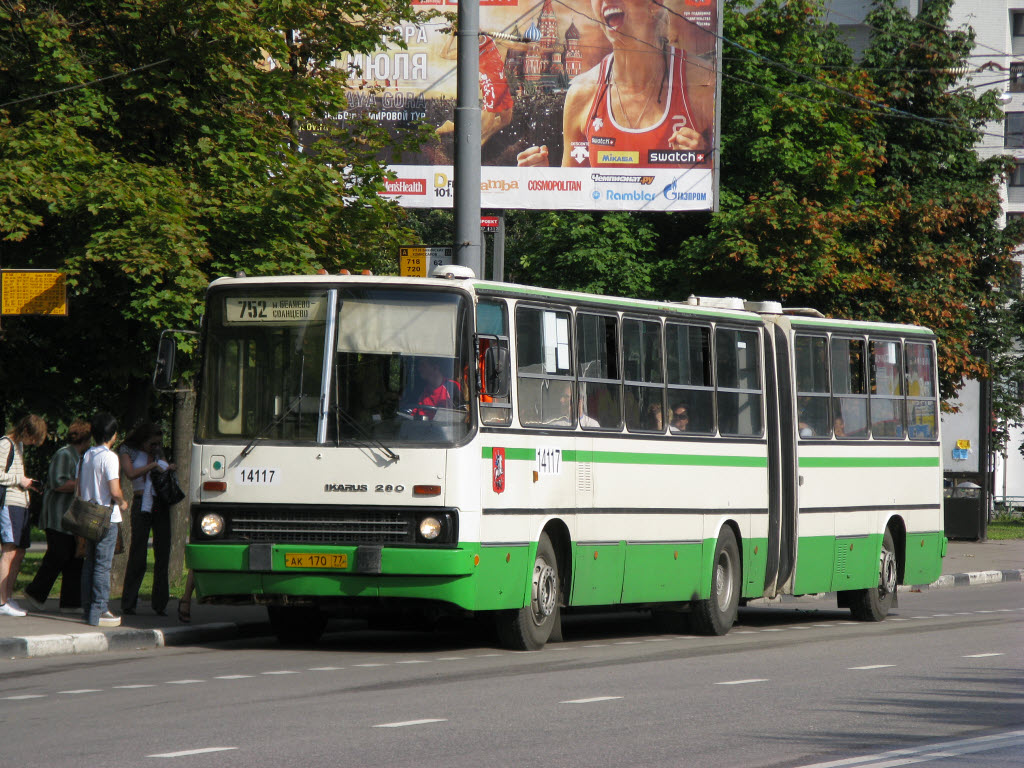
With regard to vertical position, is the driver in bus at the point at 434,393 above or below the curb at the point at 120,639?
above

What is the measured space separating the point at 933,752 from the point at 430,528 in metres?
5.31

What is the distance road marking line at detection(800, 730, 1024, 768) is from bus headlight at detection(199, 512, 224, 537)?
21.2 feet

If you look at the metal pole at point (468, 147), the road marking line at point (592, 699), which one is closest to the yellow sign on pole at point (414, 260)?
the metal pole at point (468, 147)

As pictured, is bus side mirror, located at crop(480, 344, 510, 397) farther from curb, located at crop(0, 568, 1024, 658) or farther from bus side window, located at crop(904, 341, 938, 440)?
bus side window, located at crop(904, 341, 938, 440)

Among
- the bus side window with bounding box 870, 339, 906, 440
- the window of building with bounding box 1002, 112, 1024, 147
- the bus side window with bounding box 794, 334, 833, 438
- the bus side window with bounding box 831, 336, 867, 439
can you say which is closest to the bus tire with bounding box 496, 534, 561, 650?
the bus side window with bounding box 794, 334, 833, 438

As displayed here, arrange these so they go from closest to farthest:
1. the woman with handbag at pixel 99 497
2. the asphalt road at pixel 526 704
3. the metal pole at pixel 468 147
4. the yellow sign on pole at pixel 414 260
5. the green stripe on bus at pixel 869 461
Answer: the asphalt road at pixel 526 704
the woman with handbag at pixel 99 497
the metal pole at pixel 468 147
the yellow sign on pole at pixel 414 260
the green stripe on bus at pixel 869 461

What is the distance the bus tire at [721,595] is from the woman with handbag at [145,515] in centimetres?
495

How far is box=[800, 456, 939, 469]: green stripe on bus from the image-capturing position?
60.1 ft

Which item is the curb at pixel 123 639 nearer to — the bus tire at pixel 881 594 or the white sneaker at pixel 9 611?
the white sneaker at pixel 9 611

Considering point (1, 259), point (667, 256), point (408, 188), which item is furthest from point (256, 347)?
point (667, 256)

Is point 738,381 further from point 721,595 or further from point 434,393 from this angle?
point 434,393

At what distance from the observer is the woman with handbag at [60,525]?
53.0 feet

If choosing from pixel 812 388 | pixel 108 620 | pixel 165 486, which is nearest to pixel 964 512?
pixel 812 388

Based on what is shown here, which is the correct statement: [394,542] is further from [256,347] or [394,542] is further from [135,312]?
[135,312]
